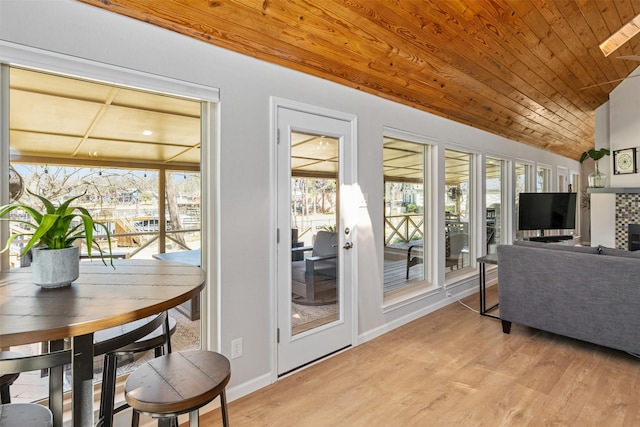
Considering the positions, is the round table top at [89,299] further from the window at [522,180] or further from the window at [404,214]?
the window at [522,180]

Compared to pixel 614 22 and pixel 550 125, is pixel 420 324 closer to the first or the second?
pixel 614 22

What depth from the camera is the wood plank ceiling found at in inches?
81.0

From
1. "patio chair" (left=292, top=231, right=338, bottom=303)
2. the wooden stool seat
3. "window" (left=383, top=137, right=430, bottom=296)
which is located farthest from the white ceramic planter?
"window" (left=383, top=137, right=430, bottom=296)

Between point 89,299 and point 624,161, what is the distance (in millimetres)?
6106

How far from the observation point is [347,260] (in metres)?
3.04

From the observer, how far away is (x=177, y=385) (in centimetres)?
121

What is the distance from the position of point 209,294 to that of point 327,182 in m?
1.31

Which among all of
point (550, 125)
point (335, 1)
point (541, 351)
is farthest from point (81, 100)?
point (550, 125)

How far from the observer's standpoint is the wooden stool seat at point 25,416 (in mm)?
1019

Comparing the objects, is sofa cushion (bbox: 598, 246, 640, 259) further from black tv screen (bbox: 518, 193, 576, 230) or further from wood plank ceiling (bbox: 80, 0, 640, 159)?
black tv screen (bbox: 518, 193, 576, 230)

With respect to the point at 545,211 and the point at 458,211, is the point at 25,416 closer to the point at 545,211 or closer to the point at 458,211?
the point at 458,211

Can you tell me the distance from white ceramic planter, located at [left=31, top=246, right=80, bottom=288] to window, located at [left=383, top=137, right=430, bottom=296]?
2.81m

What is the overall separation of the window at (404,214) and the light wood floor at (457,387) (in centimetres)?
81

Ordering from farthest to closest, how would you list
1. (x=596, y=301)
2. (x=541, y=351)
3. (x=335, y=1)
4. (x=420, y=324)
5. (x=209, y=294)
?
(x=420, y=324) < (x=541, y=351) < (x=596, y=301) < (x=209, y=294) < (x=335, y=1)
